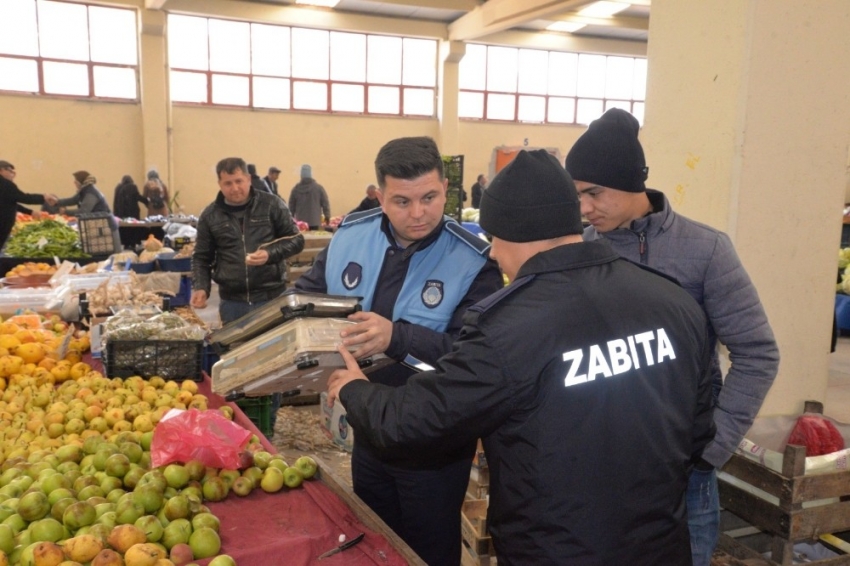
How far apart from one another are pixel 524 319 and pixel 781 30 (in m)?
2.60

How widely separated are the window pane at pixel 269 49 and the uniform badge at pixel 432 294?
48.6 ft

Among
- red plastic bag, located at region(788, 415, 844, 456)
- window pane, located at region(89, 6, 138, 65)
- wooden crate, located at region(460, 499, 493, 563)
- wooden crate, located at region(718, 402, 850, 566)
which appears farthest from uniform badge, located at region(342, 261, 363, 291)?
window pane, located at region(89, 6, 138, 65)

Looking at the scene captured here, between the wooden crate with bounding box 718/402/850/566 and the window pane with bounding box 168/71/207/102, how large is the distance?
48.8 feet

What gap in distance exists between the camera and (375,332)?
1942 mm

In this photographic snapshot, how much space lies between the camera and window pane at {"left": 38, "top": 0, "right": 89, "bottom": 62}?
13.9 meters

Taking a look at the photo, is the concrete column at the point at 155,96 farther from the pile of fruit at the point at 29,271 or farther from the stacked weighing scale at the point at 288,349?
the stacked weighing scale at the point at 288,349

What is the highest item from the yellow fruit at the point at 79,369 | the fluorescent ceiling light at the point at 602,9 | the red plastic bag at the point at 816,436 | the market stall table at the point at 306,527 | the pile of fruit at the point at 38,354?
the fluorescent ceiling light at the point at 602,9

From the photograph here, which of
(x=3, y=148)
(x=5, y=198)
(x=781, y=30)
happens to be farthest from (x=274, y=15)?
(x=781, y=30)

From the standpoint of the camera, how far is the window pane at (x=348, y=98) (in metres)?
16.6

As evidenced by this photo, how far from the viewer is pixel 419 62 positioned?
56.3ft

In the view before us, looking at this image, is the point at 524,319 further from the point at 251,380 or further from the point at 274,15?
the point at 274,15

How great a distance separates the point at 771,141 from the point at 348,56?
1434 centimetres

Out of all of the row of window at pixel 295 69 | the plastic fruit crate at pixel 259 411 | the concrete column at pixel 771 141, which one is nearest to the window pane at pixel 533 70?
the row of window at pixel 295 69

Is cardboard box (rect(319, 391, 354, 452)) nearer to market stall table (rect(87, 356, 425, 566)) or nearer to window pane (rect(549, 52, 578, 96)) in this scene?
market stall table (rect(87, 356, 425, 566))
